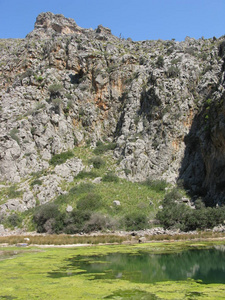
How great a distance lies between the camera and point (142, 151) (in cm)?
5159

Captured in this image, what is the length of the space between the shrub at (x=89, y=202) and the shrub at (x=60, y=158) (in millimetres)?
10445

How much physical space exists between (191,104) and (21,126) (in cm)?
3265

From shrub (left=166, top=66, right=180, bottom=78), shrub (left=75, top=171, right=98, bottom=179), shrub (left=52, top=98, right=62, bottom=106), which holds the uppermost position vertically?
shrub (left=166, top=66, right=180, bottom=78)

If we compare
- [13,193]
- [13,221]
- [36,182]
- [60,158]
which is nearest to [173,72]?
[60,158]

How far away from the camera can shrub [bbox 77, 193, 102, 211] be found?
41759 mm

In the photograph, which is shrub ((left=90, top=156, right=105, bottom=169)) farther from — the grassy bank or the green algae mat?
the green algae mat

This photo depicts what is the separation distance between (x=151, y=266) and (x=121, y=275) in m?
3.38

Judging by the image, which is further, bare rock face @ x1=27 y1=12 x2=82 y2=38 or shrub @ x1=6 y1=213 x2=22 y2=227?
bare rock face @ x1=27 y1=12 x2=82 y2=38

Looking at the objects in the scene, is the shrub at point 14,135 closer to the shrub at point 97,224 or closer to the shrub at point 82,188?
the shrub at point 82,188

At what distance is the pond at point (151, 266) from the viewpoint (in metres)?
15.5

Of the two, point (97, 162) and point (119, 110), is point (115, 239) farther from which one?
point (119, 110)

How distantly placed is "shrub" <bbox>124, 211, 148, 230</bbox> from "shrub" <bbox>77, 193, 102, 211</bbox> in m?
5.07

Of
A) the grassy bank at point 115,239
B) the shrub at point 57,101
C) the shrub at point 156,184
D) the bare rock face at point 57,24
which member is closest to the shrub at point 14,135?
the shrub at point 57,101

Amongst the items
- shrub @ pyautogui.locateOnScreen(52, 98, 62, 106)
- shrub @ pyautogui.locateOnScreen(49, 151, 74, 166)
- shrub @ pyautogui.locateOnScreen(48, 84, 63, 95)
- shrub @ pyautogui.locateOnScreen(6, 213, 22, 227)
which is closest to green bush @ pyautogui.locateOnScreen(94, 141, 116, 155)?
shrub @ pyautogui.locateOnScreen(49, 151, 74, 166)
